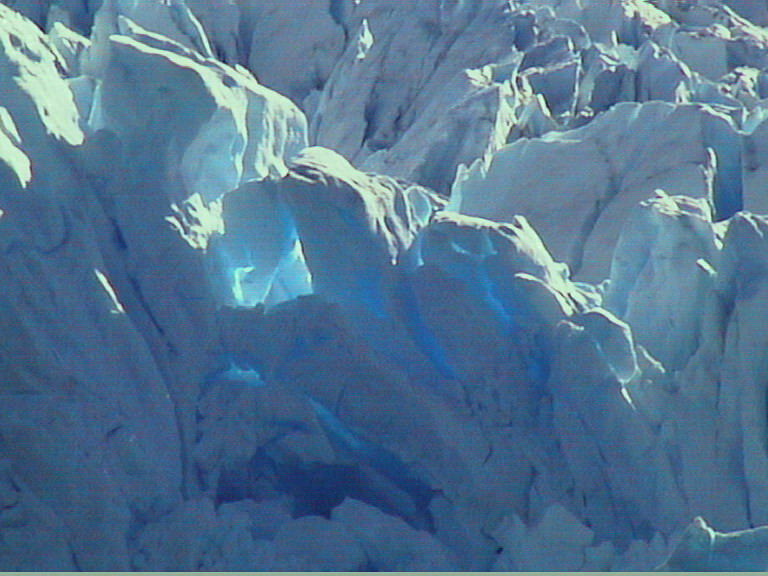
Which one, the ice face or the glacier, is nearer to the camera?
the glacier

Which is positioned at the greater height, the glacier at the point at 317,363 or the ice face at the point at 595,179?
the glacier at the point at 317,363

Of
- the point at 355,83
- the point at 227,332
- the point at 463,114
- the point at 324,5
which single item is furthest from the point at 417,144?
the point at 227,332

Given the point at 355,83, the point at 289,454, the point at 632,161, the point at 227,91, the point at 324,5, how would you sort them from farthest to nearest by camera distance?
the point at 324,5 < the point at 355,83 < the point at 632,161 < the point at 227,91 < the point at 289,454

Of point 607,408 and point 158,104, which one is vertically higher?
point 158,104

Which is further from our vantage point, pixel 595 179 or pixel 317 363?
pixel 595 179

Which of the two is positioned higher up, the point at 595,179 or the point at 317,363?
the point at 317,363

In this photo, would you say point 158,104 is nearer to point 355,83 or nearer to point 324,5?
point 355,83

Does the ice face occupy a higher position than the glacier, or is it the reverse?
the glacier

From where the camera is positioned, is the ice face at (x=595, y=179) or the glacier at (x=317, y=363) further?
the ice face at (x=595, y=179)
